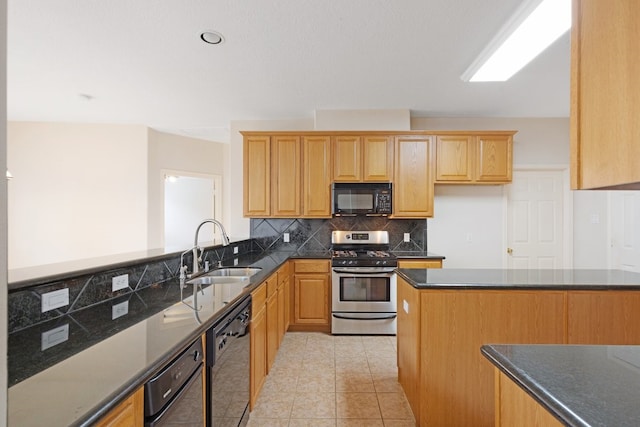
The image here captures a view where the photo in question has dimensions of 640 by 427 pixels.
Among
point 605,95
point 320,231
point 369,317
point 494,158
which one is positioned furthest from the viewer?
point 320,231

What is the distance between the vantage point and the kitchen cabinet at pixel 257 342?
77.5 inches

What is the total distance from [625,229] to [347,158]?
3.56 m

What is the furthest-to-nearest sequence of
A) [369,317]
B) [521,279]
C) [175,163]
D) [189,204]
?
1. [189,204]
2. [175,163]
3. [369,317]
4. [521,279]

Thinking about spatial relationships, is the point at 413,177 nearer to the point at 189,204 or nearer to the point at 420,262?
the point at 420,262

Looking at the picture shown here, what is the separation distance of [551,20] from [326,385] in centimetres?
309

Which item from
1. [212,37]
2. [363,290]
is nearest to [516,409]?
[363,290]

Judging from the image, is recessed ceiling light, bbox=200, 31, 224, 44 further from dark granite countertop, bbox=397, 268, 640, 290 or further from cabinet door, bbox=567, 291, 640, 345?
cabinet door, bbox=567, 291, 640, 345

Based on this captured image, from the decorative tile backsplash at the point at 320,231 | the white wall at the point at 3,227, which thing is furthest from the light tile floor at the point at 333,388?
the white wall at the point at 3,227

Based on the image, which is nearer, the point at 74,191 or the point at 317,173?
the point at 317,173

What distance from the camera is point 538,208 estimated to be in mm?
4020

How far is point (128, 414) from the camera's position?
818 mm

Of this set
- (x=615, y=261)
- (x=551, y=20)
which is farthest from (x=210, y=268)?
(x=615, y=261)

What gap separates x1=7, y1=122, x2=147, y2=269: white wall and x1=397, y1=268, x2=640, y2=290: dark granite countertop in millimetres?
4160

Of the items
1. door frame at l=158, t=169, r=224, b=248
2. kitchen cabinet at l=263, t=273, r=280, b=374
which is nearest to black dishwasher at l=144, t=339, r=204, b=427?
kitchen cabinet at l=263, t=273, r=280, b=374
